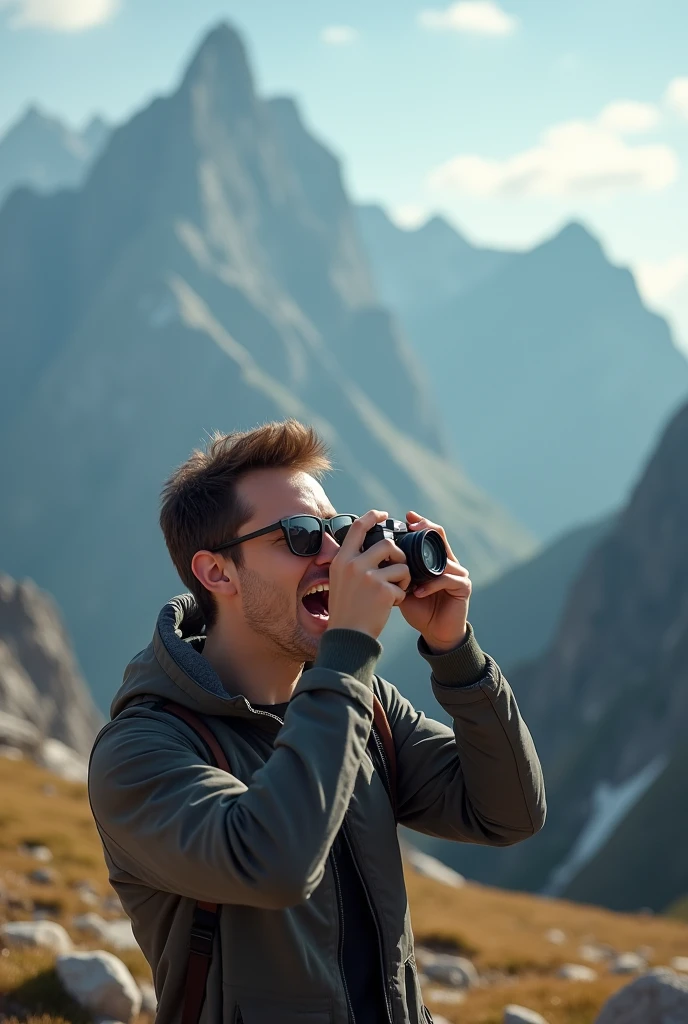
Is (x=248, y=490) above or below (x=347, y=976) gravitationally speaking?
above

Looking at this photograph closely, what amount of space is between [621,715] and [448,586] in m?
97.2

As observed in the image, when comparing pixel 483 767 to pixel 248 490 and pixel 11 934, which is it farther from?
pixel 11 934

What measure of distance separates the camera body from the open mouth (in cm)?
37

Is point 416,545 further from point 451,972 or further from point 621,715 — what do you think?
point 621,715

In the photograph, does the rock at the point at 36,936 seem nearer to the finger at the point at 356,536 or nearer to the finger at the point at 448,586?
the finger at the point at 448,586

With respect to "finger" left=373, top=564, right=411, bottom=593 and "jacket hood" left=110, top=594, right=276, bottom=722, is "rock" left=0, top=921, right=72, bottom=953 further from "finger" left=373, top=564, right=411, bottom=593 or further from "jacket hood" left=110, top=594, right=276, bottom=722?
"finger" left=373, top=564, right=411, bottom=593

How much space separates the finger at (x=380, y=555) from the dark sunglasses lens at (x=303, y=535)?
34 centimetres

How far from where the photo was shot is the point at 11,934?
9203 mm

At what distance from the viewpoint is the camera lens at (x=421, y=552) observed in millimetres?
3869

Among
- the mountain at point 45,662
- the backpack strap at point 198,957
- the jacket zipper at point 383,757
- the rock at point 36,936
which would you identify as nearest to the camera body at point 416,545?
the jacket zipper at point 383,757

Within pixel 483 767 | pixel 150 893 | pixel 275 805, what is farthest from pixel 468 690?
pixel 150 893

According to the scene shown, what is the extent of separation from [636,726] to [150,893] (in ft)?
309

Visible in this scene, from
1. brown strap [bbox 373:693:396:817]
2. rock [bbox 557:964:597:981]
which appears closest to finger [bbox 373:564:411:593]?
brown strap [bbox 373:693:396:817]

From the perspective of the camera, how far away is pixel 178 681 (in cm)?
386
